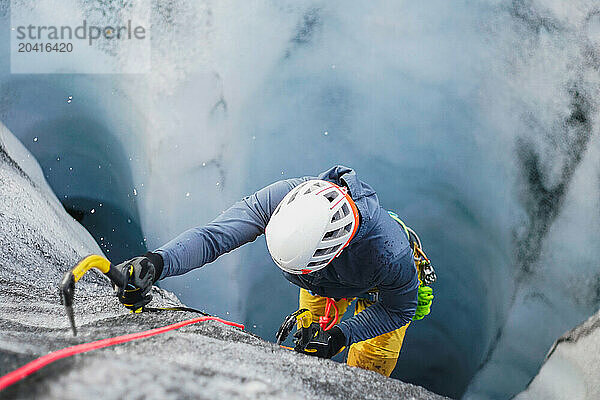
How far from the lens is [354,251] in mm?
1177

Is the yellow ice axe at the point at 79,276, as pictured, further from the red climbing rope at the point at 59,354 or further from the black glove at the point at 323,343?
the black glove at the point at 323,343

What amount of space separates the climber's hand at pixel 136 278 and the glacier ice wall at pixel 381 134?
1.03 meters

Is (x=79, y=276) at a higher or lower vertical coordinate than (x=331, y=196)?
lower

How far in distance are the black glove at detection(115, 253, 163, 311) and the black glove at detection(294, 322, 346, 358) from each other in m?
0.43

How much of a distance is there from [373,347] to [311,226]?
2.12ft

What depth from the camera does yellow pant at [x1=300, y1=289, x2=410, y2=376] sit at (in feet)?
4.95

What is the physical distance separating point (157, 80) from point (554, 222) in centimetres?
149

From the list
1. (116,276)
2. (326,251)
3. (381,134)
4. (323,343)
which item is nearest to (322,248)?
(326,251)

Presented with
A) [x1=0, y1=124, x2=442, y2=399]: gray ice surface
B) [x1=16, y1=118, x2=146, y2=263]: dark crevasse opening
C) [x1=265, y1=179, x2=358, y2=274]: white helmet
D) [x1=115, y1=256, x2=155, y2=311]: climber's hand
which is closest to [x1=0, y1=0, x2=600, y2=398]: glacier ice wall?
[x1=16, y1=118, x2=146, y2=263]: dark crevasse opening

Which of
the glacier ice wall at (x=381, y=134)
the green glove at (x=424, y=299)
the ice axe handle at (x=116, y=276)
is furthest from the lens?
the glacier ice wall at (x=381, y=134)

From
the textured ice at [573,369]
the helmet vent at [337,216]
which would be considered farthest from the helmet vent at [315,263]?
the textured ice at [573,369]

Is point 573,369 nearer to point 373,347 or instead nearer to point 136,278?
point 373,347

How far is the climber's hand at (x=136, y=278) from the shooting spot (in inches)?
37.2

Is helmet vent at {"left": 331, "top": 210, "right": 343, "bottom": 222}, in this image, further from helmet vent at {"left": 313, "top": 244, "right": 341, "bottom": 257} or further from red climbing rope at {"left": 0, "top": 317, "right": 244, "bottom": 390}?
red climbing rope at {"left": 0, "top": 317, "right": 244, "bottom": 390}
